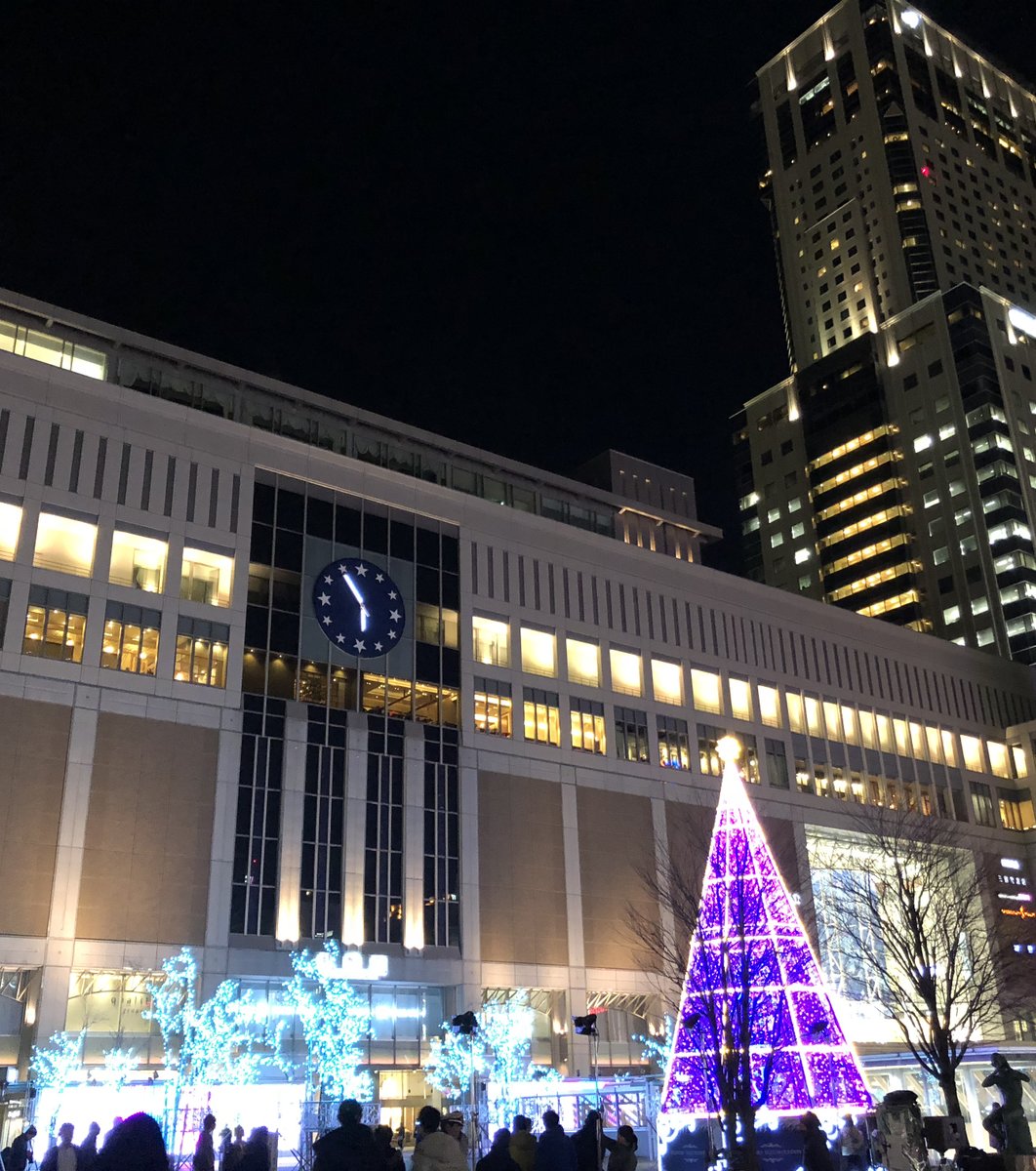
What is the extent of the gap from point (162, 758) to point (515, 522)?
20739 mm

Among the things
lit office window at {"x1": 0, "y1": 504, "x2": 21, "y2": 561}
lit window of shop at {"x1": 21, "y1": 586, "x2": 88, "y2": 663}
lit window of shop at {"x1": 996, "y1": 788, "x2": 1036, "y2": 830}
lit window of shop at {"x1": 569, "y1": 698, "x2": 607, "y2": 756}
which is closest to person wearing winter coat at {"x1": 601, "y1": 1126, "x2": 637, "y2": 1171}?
lit window of shop at {"x1": 21, "y1": 586, "x2": 88, "y2": 663}

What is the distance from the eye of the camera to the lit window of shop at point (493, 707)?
5059 cm

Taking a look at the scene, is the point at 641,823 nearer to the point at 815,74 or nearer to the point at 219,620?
the point at 219,620

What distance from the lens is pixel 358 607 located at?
4838cm

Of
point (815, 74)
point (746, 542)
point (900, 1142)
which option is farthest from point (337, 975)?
point (815, 74)

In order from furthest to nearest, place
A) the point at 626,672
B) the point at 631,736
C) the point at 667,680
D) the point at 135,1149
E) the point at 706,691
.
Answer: the point at 706,691 → the point at 667,680 → the point at 626,672 → the point at 631,736 → the point at 135,1149

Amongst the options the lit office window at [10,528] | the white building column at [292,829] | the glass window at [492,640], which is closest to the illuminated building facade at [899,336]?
the glass window at [492,640]

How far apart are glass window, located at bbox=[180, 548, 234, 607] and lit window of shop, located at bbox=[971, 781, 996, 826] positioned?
46.1 meters

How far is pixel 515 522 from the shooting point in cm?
5566

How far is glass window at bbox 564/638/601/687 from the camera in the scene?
54906mm

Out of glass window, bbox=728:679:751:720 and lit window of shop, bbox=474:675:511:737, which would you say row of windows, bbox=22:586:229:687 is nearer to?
lit window of shop, bbox=474:675:511:737

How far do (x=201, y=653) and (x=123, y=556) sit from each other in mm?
4739

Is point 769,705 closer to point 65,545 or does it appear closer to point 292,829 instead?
point 292,829

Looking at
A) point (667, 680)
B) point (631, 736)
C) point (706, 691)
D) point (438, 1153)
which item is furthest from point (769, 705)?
point (438, 1153)
